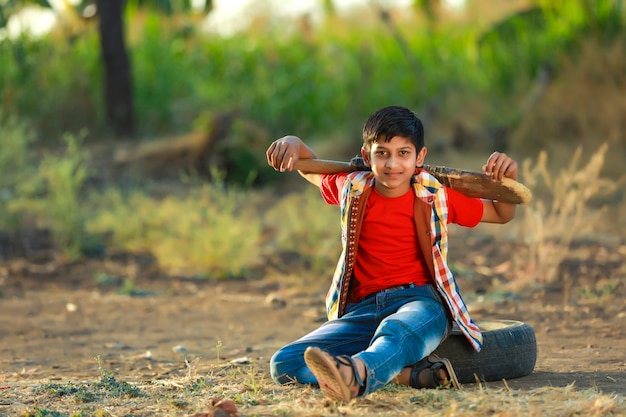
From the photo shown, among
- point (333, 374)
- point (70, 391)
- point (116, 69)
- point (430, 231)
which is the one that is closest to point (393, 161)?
point (430, 231)

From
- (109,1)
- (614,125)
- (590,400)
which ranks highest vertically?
(109,1)

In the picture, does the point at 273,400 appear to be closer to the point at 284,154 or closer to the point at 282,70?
the point at 284,154

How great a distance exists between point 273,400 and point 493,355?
3.43 ft

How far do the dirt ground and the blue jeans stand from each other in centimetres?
49

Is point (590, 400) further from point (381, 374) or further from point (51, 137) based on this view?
point (51, 137)

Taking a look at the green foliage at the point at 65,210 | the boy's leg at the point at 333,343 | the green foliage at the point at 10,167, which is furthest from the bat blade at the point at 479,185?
the green foliage at the point at 10,167

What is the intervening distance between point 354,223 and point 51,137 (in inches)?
474

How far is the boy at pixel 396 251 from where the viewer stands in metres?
3.96

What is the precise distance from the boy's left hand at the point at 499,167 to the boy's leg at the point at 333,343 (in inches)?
28.4

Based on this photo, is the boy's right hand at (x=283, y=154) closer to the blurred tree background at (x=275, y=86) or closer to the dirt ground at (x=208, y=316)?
the dirt ground at (x=208, y=316)

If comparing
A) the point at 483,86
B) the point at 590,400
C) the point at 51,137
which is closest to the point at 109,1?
the point at 51,137

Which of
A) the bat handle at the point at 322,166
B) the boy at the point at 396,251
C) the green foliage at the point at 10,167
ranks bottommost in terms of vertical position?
the boy at the point at 396,251

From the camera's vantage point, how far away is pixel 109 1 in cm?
1426

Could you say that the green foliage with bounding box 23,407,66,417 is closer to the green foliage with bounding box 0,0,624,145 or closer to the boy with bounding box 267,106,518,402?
the boy with bounding box 267,106,518,402
